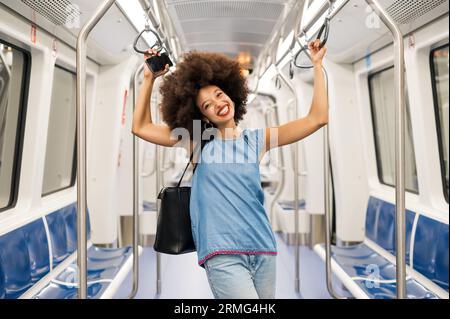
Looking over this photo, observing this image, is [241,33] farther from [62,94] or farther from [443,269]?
[443,269]

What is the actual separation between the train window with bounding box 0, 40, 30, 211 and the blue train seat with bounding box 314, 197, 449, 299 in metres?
2.67

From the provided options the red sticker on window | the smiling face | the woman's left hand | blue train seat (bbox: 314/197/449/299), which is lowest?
blue train seat (bbox: 314/197/449/299)

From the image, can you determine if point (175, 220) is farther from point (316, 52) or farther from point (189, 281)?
point (189, 281)

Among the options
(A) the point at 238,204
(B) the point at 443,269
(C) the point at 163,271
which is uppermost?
(A) the point at 238,204

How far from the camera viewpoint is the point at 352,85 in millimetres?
3998

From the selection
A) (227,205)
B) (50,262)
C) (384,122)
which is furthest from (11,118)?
(384,122)

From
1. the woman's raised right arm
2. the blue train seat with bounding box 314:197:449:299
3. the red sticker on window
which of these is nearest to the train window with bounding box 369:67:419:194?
the blue train seat with bounding box 314:197:449:299

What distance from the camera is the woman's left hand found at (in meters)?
1.50

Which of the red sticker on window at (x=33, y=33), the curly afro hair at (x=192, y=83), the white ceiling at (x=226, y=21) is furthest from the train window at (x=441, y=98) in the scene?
the red sticker on window at (x=33, y=33)

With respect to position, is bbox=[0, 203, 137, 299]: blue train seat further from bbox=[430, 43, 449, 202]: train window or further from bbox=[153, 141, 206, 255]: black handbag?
bbox=[430, 43, 449, 202]: train window

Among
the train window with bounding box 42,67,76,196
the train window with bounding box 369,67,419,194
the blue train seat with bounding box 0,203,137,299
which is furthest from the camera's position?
the train window with bounding box 369,67,419,194

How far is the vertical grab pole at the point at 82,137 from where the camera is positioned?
4.75 ft

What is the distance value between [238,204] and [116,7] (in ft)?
5.48

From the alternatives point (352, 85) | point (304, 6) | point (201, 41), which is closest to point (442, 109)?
point (352, 85)
